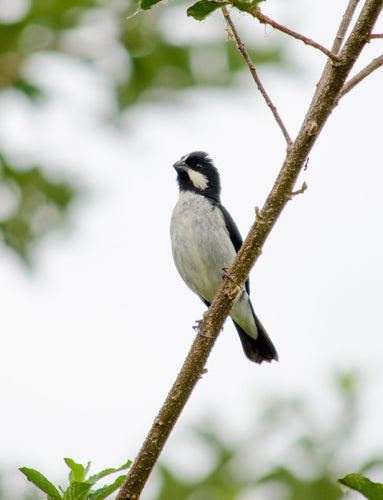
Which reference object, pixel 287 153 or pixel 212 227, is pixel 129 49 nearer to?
pixel 212 227

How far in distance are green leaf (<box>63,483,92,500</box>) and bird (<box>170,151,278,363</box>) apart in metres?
3.62

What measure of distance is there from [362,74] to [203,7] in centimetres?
71

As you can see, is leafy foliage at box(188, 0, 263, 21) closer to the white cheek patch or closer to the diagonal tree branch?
the diagonal tree branch

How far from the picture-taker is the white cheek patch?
6836 millimetres

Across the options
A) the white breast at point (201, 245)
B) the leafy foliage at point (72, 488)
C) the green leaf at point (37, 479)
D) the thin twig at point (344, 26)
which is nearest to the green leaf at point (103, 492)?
the leafy foliage at point (72, 488)

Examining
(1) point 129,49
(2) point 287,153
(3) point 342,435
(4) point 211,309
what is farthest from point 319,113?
(1) point 129,49

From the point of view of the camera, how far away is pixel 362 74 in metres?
2.72

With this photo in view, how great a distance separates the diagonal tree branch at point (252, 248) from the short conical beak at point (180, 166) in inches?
163

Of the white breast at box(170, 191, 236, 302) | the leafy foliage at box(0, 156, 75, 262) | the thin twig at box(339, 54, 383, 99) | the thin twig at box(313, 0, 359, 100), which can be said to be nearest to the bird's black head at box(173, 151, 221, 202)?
the white breast at box(170, 191, 236, 302)

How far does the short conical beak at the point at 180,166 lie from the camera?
7.00 meters

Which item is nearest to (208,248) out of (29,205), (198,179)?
(198,179)

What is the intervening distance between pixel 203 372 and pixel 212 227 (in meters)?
3.32

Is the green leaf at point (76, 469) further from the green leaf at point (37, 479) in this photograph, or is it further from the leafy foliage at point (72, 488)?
the green leaf at point (37, 479)

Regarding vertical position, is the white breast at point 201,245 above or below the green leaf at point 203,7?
above
